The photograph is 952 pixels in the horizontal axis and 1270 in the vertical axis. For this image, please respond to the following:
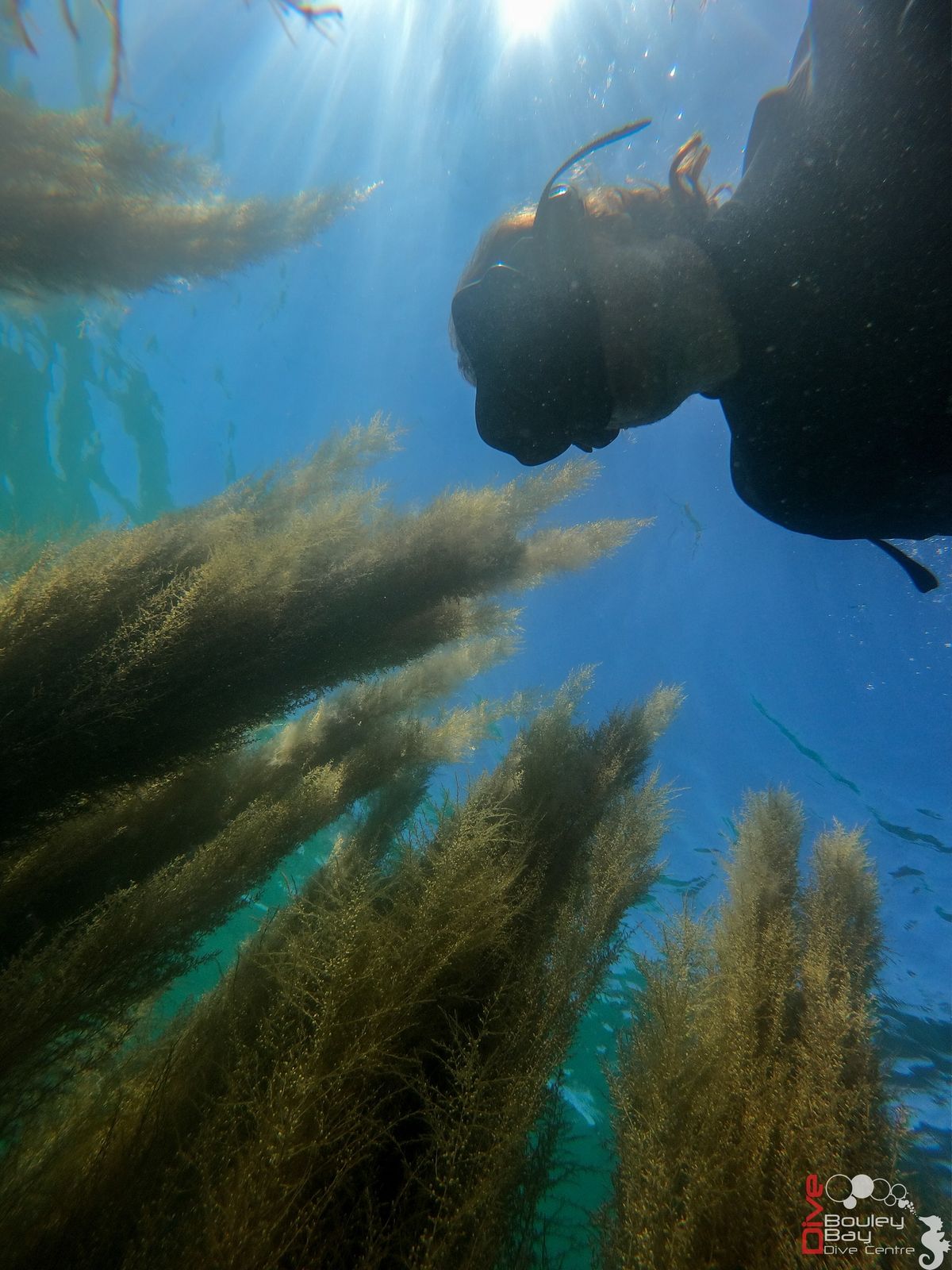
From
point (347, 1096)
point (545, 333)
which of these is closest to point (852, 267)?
point (545, 333)

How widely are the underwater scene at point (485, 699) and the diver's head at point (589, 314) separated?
0.02m

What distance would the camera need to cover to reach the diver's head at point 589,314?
1720 millimetres

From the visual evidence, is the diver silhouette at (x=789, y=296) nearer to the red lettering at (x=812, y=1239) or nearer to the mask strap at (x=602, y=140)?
the mask strap at (x=602, y=140)

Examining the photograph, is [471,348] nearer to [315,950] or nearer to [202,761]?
[315,950]

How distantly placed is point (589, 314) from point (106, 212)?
883cm

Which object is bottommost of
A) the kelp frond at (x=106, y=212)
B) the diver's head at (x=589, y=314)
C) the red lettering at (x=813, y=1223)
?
the red lettering at (x=813, y=1223)

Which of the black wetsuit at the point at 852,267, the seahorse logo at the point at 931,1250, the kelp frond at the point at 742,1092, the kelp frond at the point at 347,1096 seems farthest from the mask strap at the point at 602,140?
the seahorse logo at the point at 931,1250

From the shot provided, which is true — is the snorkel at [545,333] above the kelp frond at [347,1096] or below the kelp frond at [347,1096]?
above

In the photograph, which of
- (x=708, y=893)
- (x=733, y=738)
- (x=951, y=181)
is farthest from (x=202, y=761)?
(x=708, y=893)

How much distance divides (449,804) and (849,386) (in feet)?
13.5

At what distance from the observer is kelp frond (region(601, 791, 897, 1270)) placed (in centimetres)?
245

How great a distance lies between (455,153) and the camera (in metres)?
8.82

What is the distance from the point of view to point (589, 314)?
1.72 metres

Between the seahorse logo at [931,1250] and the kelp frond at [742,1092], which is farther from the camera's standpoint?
the seahorse logo at [931,1250]
